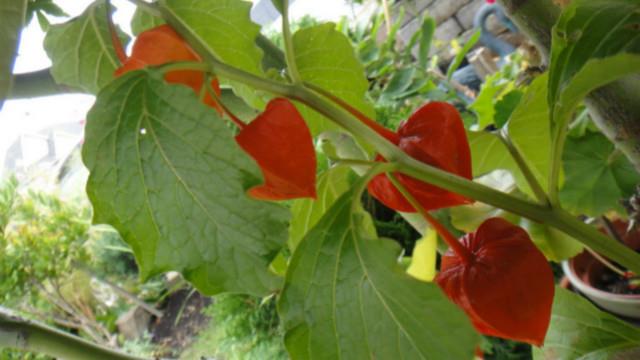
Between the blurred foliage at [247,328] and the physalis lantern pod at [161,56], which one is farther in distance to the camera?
the blurred foliage at [247,328]

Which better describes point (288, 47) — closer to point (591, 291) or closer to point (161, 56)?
point (161, 56)

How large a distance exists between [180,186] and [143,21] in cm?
11

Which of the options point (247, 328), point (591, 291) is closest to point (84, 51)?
point (591, 291)

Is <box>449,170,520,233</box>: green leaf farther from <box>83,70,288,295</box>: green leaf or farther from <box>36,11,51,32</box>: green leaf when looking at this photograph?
<box>36,11,51,32</box>: green leaf

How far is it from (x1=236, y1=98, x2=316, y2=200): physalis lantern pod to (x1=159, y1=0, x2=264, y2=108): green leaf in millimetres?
64

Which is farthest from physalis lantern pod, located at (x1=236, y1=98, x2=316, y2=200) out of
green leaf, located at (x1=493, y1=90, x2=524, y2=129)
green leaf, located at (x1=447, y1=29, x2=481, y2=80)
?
green leaf, located at (x1=447, y1=29, x2=481, y2=80)

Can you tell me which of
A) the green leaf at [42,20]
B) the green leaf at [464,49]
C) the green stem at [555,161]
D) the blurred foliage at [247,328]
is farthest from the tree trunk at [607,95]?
the green leaf at [464,49]

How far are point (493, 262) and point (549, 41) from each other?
90 millimetres

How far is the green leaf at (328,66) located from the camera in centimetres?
25

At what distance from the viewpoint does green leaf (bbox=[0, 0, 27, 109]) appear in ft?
0.49

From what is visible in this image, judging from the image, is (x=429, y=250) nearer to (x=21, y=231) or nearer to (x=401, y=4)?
(x=21, y=231)

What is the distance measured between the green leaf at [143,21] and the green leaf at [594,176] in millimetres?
445

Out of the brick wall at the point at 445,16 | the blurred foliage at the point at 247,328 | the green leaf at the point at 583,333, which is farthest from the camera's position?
the brick wall at the point at 445,16

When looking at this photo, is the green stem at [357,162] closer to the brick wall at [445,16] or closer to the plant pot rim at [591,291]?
the plant pot rim at [591,291]
